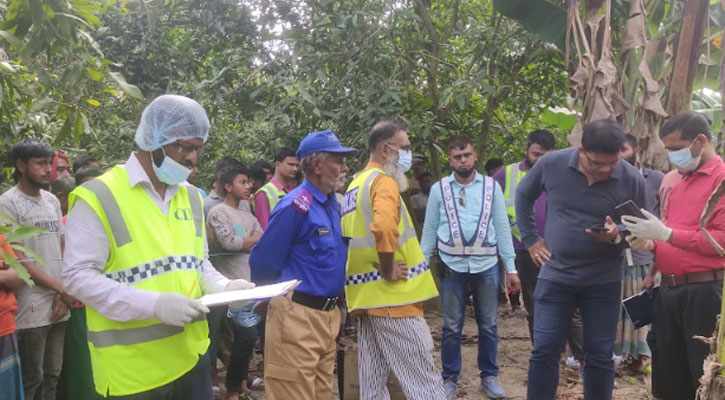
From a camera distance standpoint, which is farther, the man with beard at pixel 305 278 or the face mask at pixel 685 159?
the face mask at pixel 685 159

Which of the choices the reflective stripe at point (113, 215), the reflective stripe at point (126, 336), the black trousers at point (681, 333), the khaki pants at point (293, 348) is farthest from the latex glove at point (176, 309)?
the black trousers at point (681, 333)

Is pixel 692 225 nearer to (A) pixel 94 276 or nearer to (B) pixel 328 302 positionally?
(B) pixel 328 302

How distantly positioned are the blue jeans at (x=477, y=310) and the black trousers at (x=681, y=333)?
4.47 feet

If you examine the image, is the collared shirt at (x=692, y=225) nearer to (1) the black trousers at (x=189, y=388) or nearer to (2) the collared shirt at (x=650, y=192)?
(2) the collared shirt at (x=650, y=192)

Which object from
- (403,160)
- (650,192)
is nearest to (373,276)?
(403,160)

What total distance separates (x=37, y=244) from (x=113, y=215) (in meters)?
1.92

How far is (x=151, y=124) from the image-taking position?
2658 mm

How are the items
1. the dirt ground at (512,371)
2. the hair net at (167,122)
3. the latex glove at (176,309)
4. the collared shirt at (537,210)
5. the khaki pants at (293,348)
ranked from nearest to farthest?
1. the latex glove at (176,309)
2. the hair net at (167,122)
3. the khaki pants at (293,348)
4. the dirt ground at (512,371)
5. the collared shirt at (537,210)

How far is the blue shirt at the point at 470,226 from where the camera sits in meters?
5.23

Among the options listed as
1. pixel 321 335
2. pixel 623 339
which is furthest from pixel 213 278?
pixel 623 339

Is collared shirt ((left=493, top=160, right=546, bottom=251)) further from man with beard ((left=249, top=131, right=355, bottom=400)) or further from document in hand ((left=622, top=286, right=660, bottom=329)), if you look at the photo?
man with beard ((left=249, top=131, right=355, bottom=400))

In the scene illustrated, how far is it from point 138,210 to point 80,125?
1444 millimetres

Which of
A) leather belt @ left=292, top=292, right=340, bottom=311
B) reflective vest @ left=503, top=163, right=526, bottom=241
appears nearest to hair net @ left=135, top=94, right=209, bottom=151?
leather belt @ left=292, top=292, right=340, bottom=311

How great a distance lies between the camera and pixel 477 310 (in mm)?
5348
